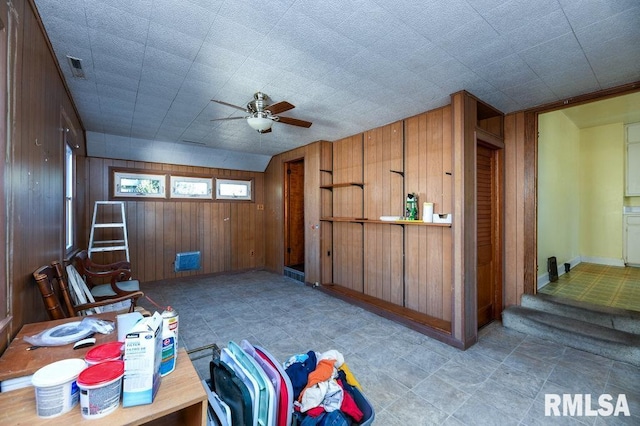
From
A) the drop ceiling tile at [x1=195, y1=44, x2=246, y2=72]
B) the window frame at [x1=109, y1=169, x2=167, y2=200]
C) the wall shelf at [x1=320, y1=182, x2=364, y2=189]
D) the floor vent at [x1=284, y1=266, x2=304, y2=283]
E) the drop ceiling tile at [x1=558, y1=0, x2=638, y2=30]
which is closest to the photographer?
the drop ceiling tile at [x1=558, y1=0, x2=638, y2=30]

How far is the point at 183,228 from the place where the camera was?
213 inches

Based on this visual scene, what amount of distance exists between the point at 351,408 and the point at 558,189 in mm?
4981

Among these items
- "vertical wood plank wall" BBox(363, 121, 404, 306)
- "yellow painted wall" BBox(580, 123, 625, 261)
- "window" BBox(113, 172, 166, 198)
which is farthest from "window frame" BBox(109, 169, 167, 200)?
"yellow painted wall" BBox(580, 123, 625, 261)

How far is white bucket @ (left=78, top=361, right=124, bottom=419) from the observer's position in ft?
2.64

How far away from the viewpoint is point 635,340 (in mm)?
2438

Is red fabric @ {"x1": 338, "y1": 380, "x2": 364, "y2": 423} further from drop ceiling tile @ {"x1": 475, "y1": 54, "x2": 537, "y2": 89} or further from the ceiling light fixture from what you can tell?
drop ceiling tile @ {"x1": 475, "y1": 54, "x2": 537, "y2": 89}

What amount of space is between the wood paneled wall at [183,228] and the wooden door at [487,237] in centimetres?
462

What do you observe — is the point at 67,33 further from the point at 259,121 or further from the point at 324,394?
the point at 324,394

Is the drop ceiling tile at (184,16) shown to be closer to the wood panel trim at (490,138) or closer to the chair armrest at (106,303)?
the chair armrest at (106,303)

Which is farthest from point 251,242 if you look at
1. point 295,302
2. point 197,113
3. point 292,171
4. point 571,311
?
point 571,311

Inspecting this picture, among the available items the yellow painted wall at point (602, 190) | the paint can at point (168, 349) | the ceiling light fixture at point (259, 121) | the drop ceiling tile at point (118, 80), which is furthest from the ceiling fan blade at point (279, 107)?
the yellow painted wall at point (602, 190)

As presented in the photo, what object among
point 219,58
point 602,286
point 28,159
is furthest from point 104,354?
point 602,286

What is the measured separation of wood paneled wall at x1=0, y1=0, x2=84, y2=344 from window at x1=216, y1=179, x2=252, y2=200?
11.8 ft

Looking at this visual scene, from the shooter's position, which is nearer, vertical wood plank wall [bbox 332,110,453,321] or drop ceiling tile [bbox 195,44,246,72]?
drop ceiling tile [bbox 195,44,246,72]
